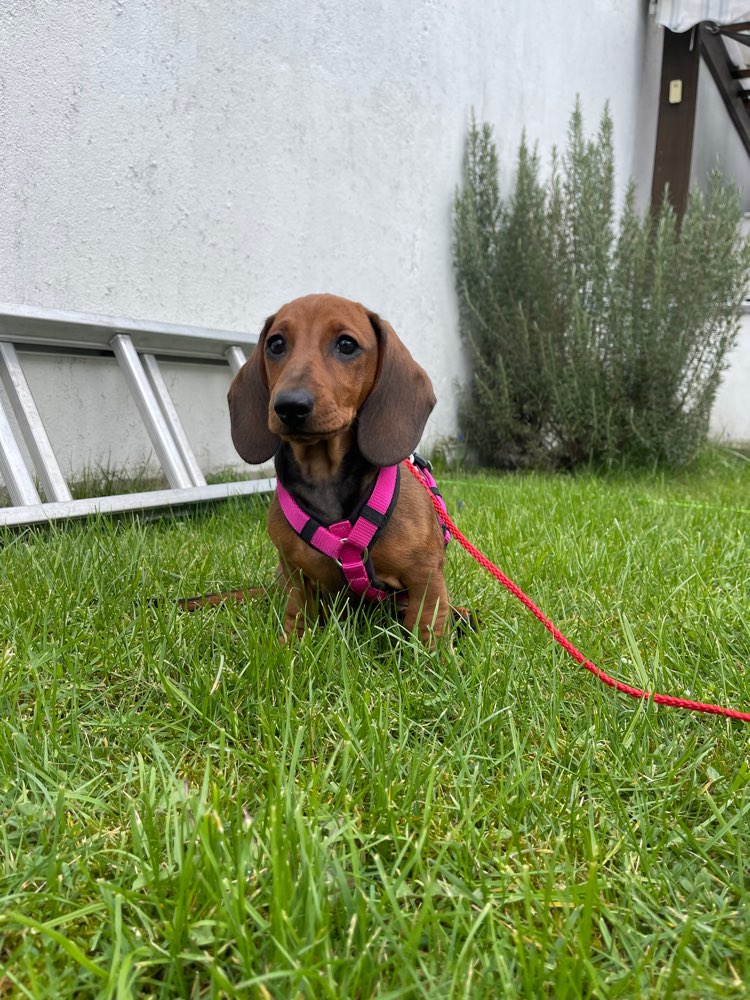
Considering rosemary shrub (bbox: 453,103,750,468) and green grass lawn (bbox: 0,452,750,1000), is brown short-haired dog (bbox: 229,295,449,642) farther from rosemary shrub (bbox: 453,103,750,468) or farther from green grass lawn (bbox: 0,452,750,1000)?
rosemary shrub (bbox: 453,103,750,468)

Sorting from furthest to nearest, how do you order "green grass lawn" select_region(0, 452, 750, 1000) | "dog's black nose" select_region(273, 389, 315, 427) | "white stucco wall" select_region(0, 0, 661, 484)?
"white stucco wall" select_region(0, 0, 661, 484) → "dog's black nose" select_region(273, 389, 315, 427) → "green grass lawn" select_region(0, 452, 750, 1000)

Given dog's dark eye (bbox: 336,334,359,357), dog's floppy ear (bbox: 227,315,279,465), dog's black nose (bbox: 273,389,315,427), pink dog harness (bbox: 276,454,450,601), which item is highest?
dog's dark eye (bbox: 336,334,359,357)

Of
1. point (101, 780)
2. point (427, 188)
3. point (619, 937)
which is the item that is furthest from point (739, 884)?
point (427, 188)

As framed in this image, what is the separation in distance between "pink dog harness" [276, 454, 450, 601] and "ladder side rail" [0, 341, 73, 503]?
141cm

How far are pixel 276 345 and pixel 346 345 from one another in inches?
7.5

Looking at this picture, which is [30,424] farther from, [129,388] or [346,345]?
[346,345]

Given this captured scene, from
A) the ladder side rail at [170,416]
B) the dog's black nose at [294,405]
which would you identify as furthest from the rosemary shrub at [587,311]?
the dog's black nose at [294,405]

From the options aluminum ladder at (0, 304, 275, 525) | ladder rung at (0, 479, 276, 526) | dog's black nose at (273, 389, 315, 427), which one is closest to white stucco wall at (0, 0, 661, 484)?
aluminum ladder at (0, 304, 275, 525)

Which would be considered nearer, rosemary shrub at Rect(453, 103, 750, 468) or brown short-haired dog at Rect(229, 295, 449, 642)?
brown short-haired dog at Rect(229, 295, 449, 642)

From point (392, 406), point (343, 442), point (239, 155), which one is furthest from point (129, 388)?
Result: point (392, 406)

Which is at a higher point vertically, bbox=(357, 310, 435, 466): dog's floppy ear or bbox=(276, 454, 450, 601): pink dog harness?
bbox=(357, 310, 435, 466): dog's floppy ear

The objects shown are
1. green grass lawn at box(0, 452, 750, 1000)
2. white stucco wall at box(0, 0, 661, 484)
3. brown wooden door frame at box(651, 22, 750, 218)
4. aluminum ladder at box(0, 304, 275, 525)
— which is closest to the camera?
green grass lawn at box(0, 452, 750, 1000)

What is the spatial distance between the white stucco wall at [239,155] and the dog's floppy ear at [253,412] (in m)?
1.62

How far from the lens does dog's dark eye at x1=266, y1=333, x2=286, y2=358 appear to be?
1990 millimetres
